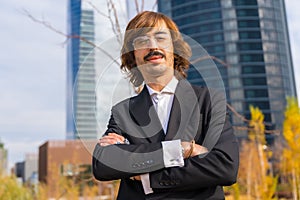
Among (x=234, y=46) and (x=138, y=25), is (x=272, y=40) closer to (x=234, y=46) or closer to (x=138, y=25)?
(x=234, y=46)

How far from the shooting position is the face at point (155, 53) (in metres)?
1.07

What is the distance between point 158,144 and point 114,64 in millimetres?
344

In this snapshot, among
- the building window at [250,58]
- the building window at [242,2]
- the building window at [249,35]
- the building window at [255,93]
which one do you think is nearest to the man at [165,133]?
the building window at [255,93]

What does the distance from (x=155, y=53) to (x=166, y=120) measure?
203mm

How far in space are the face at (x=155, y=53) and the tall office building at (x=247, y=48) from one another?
46674 mm

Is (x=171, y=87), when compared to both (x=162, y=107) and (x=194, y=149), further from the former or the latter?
(x=194, y=149)

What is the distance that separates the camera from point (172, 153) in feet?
3.32

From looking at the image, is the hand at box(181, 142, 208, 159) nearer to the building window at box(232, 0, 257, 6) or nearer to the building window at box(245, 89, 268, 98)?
the building window at box(245, 89, 268, 98)

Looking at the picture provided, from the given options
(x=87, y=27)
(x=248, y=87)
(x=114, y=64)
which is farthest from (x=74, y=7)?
(x=248, y=87)

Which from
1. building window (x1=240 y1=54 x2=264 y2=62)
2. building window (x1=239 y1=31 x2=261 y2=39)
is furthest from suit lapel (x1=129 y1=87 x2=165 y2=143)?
building window (x1=239 y1=31 x2=261 y2=39)

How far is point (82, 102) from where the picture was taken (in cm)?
118

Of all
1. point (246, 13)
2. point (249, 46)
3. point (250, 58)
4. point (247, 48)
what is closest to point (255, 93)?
point (250, 58)

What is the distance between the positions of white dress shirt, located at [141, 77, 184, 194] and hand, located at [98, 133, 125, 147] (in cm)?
14

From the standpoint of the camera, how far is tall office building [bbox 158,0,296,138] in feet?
157
